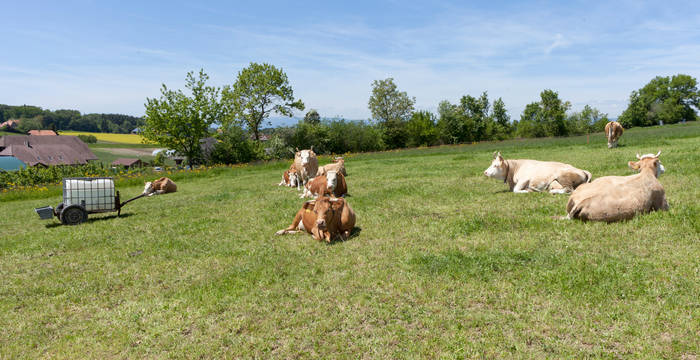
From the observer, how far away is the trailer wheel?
11.4m

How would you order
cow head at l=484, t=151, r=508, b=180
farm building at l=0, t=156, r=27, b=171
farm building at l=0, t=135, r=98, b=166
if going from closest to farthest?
cow head at l=484, t=151, r=508, b=180 < farm building at l=0, t=156, r=27, b=171 < farm building at l=0, t=135, r=98, b=166

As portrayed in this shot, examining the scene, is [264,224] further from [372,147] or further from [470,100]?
[470,100]

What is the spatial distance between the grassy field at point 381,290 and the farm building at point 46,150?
250 feet

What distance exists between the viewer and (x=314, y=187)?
1408 centimetres

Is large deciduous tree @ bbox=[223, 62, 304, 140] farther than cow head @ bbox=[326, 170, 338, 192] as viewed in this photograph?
Yes

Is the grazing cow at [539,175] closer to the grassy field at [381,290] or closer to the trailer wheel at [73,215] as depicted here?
the grassy field at [381,290]

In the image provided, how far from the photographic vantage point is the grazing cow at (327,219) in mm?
7953

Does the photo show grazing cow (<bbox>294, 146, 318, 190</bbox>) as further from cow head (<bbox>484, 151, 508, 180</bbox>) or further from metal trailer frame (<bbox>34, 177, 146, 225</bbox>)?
cow head (<bbox>484, 151, 508, 180</bbox>)

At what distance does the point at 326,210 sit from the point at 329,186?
178 inches

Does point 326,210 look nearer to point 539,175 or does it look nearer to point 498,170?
point 498,170

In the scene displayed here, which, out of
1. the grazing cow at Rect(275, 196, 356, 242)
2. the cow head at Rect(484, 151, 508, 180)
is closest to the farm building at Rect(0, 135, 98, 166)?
the grazing cow at Rect(275, 196, 356, 242)

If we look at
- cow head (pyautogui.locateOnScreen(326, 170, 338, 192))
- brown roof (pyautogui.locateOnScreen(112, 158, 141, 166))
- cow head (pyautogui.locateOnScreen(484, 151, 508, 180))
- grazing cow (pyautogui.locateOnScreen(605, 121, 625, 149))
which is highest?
grazing cow (pyautogui.locateOnScreen(605, 121, 625, 149))

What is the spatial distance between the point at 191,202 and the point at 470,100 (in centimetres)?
8386

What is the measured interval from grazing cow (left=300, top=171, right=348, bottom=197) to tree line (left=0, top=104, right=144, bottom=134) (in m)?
178
